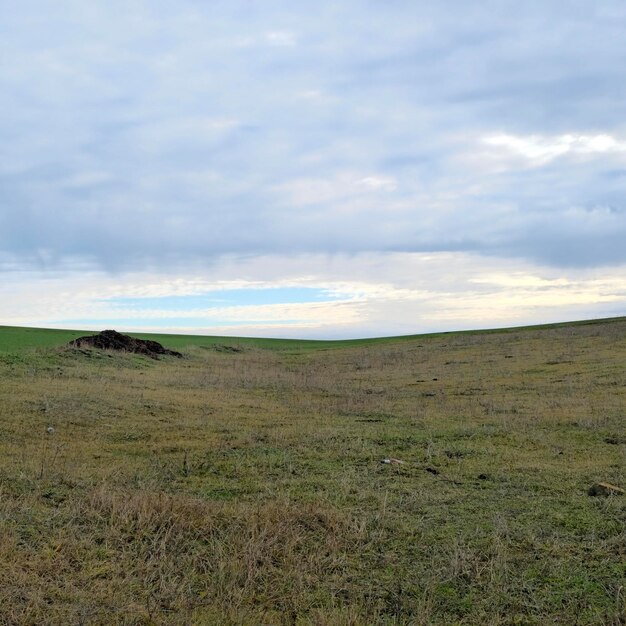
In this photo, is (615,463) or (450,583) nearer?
(450,583)

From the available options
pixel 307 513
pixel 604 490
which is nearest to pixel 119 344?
pixel 307 513

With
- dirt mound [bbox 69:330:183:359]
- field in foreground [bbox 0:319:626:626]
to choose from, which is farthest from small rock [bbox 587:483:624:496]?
dirt mound [bbox 69:330:183:359]

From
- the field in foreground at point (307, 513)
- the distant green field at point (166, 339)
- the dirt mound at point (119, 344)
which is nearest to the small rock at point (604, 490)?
the field in foreground at point (307, 513)

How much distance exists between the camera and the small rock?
819 centimetres

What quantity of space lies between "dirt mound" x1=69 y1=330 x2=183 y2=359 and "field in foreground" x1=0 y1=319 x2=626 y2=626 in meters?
19.0

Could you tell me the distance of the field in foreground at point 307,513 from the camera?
5281 millimetres

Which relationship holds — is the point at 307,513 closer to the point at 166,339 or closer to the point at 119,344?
the point at 119,344

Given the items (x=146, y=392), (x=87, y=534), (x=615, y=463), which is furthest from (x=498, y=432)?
(x=146, y=392)

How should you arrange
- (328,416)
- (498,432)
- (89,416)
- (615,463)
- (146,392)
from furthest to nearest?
(146,392), (328,416), (89,416), (498,432), (615,463)

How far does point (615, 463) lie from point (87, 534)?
26.0ft

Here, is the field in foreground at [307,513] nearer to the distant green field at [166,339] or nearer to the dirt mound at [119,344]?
the dirt mound at [119,344]

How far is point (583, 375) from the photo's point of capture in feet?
75.0

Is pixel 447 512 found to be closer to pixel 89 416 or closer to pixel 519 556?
pixel 519 556

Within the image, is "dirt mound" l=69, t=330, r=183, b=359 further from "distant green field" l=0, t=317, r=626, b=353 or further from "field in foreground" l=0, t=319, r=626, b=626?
"field in foreground" l=0, t=319, r=626, b=626
